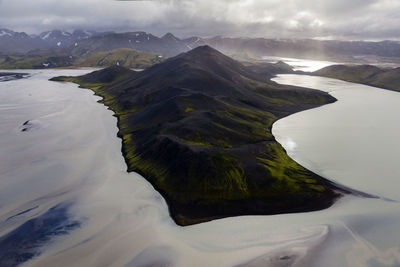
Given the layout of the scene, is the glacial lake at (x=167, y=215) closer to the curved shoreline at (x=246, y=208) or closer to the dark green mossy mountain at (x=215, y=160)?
the curved shoreline at (x=246, y=208)

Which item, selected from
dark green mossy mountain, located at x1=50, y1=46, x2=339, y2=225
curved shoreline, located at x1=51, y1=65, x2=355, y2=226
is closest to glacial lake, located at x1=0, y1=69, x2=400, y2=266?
curved shoreline, located at x1=51, y1=65, x2=355, y2=226

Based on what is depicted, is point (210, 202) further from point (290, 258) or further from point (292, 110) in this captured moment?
point (292, 110)

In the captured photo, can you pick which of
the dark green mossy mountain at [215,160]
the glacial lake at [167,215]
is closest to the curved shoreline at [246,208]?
the dark green mossy mountain at [215,160]

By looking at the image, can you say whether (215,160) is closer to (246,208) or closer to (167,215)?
(246,208)

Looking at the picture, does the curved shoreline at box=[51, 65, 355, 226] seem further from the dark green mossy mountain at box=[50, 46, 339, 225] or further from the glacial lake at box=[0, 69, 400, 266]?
the glacial lake at box=[0, 69, 400, 266]

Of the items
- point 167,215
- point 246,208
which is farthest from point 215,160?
point 167,215

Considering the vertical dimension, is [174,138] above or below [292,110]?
above

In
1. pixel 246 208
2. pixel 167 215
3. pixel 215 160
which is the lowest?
pixel 167 215

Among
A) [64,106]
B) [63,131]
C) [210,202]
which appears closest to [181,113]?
[63,131]
